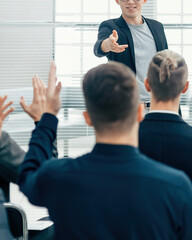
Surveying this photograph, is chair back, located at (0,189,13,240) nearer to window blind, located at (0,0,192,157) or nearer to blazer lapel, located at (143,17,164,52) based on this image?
blazer lapel, located at (143,17,164,52)

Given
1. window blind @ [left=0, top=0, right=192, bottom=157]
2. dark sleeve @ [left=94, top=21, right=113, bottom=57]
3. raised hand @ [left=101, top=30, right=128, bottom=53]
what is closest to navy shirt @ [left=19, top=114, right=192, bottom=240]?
raised hand @ [left=101, top=30, right=128, bottom=53]

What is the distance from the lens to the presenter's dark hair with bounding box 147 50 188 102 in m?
1.62

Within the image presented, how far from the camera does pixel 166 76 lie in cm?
165

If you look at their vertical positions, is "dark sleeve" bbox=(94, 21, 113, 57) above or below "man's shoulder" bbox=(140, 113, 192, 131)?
above

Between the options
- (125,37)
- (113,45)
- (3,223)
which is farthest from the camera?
(125,37)

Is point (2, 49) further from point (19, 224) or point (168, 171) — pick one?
point (168, 171)

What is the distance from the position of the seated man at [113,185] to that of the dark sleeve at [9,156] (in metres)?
0.55

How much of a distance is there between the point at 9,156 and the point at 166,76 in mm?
650

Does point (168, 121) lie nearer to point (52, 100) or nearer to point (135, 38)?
point (52, 100)

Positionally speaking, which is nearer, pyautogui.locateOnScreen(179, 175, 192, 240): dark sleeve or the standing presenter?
pyautogui.locateOnScreen(179, 175, 192, 240): dark sleeve

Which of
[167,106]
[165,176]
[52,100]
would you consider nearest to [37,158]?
[52,100]

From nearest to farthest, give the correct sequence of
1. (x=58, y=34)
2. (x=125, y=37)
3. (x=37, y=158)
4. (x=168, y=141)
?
(x=37, y=158), (x=168, y=141), (x=125, y=37), (x=58, y=34)

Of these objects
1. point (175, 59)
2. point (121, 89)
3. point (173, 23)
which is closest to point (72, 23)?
point (173, 23)

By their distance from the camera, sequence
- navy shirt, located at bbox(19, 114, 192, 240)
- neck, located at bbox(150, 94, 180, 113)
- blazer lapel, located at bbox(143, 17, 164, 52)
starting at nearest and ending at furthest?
navy shirt, located at bbox(19, 114, 192, 240)
neck, located at bbox(150, 94, 180, 113)
blazer lapel, located at bbox(143, 17, 164, 52)
